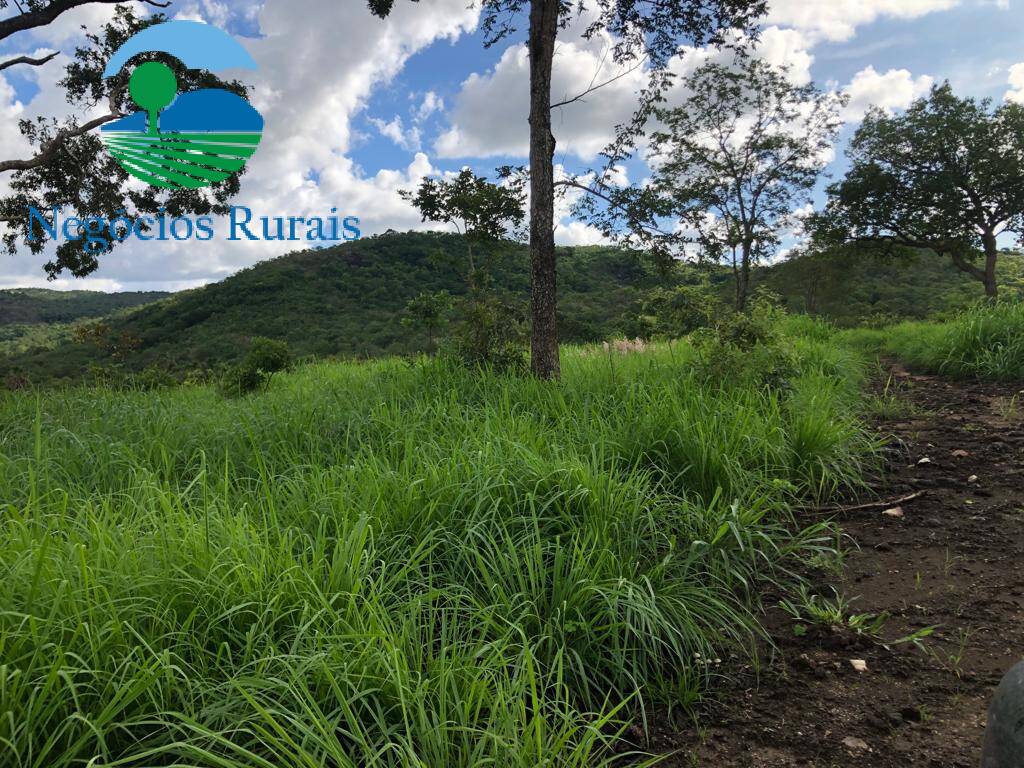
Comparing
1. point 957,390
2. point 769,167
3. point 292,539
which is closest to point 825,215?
point 769,167

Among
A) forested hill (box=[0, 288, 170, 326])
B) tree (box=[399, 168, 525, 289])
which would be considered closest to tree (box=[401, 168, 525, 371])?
tree (box=[399, 168, 525, 289])

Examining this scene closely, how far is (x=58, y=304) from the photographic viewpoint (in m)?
53.6

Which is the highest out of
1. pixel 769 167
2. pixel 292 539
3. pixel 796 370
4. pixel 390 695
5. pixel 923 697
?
pixel 769 167

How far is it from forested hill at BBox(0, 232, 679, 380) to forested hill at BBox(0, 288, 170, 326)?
11094mm

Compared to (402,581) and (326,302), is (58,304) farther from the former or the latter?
(402,581)

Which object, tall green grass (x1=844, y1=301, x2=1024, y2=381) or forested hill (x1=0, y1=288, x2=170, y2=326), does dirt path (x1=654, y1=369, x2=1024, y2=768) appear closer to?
tall green grass (x1=844, y1=301, x2=1024, y2=381)

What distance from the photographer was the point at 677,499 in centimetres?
339

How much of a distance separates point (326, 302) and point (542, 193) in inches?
1328

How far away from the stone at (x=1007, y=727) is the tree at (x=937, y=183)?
25061 mm

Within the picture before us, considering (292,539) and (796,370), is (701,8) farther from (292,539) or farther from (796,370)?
(292,539)

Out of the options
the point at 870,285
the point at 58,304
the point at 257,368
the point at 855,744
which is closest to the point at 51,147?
the point at 257,368

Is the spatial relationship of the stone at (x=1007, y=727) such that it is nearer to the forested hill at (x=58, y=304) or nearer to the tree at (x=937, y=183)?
the tree at (x=937, y=183)

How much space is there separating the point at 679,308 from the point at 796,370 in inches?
57.3

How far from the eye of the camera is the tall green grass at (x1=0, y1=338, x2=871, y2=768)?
1.66 meters
